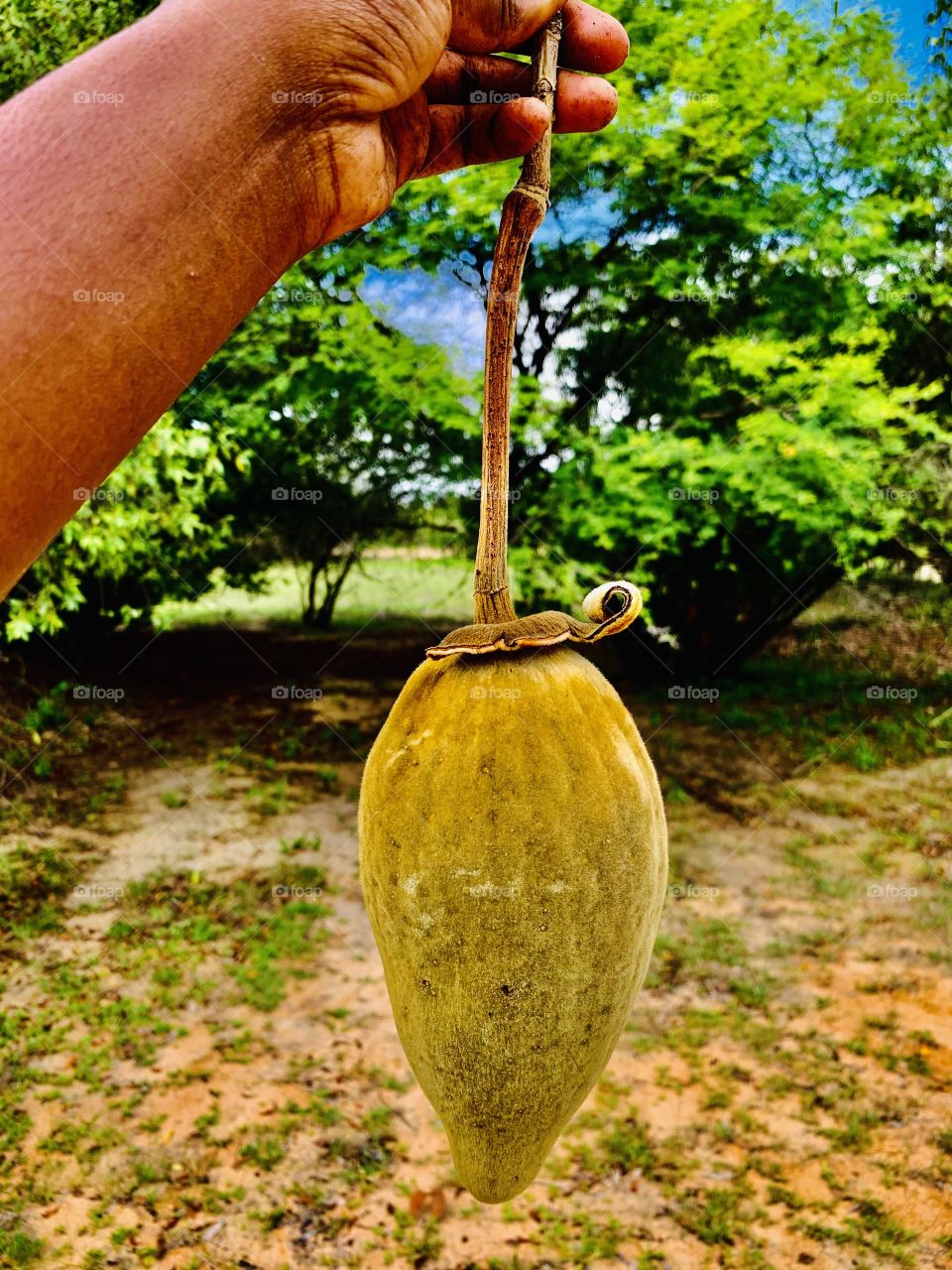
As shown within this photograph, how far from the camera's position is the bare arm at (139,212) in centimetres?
76

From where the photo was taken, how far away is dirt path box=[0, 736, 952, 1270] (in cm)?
293

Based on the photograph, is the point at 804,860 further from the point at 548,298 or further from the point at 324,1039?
the point at 548,298

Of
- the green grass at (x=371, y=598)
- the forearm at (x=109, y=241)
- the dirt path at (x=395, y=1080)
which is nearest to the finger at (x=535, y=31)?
the forearm at (x=109, y=241)

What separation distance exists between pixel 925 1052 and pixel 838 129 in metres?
5.14

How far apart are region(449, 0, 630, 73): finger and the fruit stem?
0.17m

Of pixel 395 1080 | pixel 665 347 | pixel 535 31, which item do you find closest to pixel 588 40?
pixel 535 31

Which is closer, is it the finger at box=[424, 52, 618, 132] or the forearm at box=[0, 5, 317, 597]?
the forearm at box=[0, 5, 317, 597]

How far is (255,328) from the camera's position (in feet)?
17.4

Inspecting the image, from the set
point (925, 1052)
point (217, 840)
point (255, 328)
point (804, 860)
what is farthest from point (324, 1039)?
point (255, 328)

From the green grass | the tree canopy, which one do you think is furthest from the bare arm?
the green grass

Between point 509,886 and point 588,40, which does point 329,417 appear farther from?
point 509,886

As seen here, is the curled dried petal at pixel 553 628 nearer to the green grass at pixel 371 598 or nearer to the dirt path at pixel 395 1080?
the dirt path at pixel 395 1080

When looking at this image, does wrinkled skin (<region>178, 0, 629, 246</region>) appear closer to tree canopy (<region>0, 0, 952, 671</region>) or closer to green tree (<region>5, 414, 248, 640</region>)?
green tree (<region>5, 414, 248, 640</region>)

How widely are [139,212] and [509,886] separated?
2.46ft
